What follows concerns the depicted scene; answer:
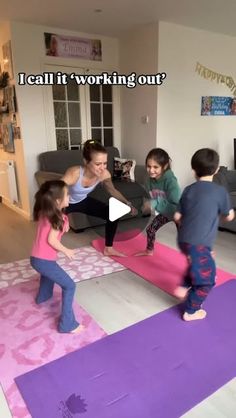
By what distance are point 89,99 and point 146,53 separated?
100cm

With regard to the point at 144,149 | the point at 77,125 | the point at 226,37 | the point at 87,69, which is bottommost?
the point at 144,149

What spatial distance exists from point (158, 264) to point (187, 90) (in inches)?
103

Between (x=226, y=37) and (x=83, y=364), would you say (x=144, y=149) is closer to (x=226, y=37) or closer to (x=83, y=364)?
(x=226, y=37)

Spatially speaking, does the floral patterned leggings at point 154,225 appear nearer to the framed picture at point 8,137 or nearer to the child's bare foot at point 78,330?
the child's bare foot at point 78,330

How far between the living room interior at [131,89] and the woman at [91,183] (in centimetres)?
43

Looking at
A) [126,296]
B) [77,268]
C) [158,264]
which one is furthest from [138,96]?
[126,296]

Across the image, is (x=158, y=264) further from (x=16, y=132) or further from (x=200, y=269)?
(x=16, y=132)

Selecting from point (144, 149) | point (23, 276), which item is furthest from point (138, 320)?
point (144, 149)

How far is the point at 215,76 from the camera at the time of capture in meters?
4.28

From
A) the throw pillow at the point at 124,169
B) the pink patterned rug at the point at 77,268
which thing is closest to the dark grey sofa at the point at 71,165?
the throw pillow at the point at 124,169

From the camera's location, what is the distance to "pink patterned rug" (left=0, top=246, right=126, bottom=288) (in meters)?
2.39

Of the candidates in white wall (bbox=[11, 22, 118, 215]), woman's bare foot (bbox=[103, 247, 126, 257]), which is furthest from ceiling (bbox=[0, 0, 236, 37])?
woman's bare foot (bbox=[103, 247, 126, 257])

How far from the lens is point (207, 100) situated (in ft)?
14.0

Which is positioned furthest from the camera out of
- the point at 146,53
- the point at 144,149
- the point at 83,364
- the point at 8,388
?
the point at 144,149
